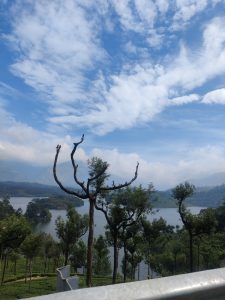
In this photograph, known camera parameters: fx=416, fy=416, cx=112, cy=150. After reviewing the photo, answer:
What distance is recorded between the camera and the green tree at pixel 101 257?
57.4m

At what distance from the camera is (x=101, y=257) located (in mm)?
59594

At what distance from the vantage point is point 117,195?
105 ft

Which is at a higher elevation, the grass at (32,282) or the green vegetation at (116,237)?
the green vegetation at (116,237)

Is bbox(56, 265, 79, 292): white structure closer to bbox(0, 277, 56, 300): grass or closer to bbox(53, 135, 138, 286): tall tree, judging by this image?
bbox(53, 135, 138, 286): tall tree

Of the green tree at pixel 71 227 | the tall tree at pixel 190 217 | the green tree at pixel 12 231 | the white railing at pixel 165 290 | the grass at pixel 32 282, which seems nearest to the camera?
the white railing at pixel 165 290

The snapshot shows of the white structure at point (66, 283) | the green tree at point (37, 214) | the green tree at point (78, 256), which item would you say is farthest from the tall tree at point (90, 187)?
the green tree at point (37, 214)

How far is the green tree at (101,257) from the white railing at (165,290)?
2095 inches

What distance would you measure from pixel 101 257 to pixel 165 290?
5910 centimetres

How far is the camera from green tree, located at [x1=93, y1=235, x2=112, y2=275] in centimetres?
5738

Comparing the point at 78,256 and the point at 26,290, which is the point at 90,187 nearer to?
the point at 26,290

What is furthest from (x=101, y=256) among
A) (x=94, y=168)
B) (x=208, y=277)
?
(x=208, y=277)

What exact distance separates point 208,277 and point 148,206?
31.1 m

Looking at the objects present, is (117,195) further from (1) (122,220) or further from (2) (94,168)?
(2) (94,168)

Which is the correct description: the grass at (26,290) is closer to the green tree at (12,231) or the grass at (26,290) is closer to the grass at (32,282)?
the grass at (32,282)
